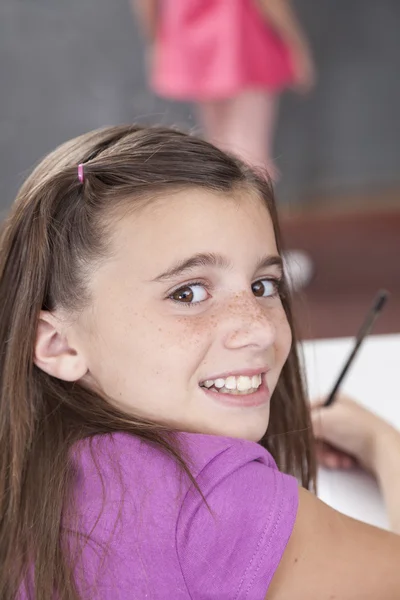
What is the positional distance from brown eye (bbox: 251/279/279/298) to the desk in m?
0.27

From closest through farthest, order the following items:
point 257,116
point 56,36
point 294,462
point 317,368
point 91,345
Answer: point 91,345 → point 294,462 → point 317,368 → point 257,116 → point 56,36

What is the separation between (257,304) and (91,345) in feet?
0.54

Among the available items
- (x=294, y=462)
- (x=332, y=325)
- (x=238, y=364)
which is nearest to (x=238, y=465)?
(x=238, y=364)

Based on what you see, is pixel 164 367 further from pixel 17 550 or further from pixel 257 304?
pixel 17 550

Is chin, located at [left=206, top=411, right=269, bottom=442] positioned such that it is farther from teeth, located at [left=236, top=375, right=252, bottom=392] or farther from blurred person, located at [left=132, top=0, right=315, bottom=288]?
blurred person, located at [left=132, top=0, right=315, bottom=288]

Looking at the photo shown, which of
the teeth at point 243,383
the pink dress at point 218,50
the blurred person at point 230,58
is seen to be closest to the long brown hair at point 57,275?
the teeth at point 243,383

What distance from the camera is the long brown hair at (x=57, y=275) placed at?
0.90 m

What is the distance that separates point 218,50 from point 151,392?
6.54ft

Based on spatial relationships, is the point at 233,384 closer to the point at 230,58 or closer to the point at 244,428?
the point at 244,428

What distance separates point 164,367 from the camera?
36.2 inches

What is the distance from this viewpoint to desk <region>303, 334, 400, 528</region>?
1141 mm

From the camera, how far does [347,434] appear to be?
48.2 inches

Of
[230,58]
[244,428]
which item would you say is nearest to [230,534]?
[244,428]

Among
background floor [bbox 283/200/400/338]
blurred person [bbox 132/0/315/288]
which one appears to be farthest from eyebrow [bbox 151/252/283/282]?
blurred person [bbox 132/0/315/288]
